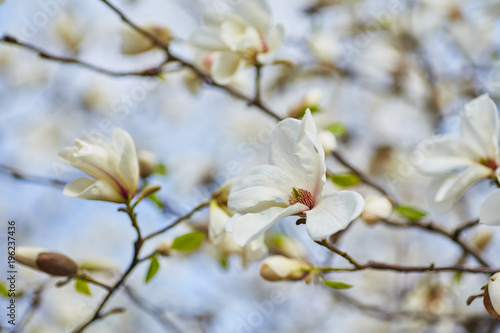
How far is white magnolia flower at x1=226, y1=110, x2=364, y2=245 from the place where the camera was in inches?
22.5

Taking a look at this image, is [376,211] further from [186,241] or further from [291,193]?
[186,241]

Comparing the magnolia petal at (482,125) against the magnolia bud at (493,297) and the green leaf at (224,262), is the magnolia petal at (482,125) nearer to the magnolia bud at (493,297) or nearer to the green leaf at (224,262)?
the magnolia bud at (493,297)

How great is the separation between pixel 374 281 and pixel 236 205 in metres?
2.57

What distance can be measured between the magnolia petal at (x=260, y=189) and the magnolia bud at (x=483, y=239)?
27.3 inches

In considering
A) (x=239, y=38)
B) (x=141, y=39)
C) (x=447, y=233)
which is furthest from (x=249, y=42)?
(x=447, y=233)

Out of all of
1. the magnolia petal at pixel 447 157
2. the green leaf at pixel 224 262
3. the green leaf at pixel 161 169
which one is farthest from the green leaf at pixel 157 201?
the magnolia petal at pixel 447 157

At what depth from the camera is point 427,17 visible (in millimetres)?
1928

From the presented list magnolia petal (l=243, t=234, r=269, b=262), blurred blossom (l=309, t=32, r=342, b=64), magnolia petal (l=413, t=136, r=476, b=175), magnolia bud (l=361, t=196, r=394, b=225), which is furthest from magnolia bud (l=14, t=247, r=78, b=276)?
blurred blossom (l=309, t=32, r=342, b=64)

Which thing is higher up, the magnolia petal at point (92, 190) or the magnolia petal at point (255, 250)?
the magnolia petal at point (92, 190)

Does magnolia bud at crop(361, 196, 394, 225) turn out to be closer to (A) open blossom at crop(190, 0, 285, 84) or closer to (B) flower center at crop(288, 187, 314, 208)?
(B) flower center at crop(288, 187, 314, 208)

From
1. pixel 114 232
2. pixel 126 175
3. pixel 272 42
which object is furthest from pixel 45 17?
pixel 114 232

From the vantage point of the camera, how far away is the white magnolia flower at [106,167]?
725 millimetres

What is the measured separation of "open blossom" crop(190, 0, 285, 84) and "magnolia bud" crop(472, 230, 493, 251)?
0.66 metres

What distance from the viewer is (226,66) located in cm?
99
